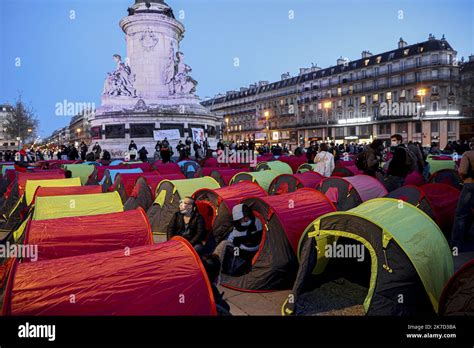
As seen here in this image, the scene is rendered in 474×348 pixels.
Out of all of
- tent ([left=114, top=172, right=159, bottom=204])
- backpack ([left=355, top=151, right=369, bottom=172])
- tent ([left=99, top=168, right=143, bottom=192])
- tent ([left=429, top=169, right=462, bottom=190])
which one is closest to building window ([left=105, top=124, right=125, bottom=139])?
tent ([left=99, top=168, right=143, bottom=192])

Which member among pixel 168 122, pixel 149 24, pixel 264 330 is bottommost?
pixel 264 330

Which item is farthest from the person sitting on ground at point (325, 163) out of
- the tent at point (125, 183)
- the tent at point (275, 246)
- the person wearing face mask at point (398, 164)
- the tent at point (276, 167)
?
the tent at point (125, 183)

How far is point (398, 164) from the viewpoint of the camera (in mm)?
9977

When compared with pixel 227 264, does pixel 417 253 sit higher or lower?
higher

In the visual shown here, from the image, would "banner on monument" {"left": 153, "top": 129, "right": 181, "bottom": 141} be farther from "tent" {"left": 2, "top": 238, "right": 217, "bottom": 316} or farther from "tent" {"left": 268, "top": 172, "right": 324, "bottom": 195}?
"tent" {"left": 2, "top": 238, "right": 217, "bottom": 316}

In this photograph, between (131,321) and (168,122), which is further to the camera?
(168,122)

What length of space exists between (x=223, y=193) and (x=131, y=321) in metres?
5.45

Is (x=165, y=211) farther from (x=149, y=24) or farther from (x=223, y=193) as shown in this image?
(x=149, y=24)

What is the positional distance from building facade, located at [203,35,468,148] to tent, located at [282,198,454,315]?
152ft

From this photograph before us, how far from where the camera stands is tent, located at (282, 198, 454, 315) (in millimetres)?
5121

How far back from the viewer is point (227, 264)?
719cm

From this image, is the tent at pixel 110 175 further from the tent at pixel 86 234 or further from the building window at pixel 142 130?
the building window at pixel 142 130

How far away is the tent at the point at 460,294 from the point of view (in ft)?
13.9

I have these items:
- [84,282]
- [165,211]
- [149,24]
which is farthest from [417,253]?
[149,24]
